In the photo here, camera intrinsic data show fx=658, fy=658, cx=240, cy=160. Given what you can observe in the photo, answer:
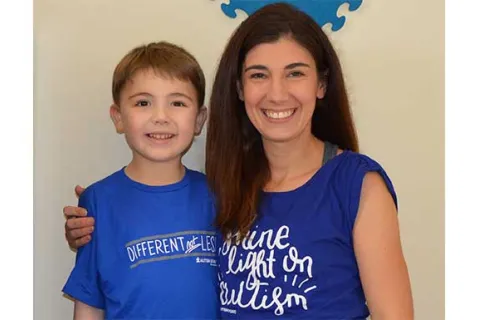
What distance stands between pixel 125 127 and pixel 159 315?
447 millimetres

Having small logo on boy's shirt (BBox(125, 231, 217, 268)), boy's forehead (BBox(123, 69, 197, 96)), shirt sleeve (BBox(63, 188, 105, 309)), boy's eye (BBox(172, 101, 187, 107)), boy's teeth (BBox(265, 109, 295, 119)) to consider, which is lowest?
shirt sleeve (BBox(63, 188, 105, 309))

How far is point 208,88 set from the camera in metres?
1.90

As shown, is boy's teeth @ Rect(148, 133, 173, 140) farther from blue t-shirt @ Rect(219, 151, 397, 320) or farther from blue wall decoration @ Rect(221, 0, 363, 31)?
blue wall decoration @ Rect(221, 0, 363, 31)

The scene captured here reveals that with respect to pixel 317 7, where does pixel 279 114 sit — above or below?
below

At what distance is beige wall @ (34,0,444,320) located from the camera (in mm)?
1879

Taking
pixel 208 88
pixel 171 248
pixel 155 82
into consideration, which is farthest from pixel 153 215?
pixel 208 88

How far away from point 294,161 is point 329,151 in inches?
3.3

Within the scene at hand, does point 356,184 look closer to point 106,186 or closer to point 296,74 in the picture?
point 296,74

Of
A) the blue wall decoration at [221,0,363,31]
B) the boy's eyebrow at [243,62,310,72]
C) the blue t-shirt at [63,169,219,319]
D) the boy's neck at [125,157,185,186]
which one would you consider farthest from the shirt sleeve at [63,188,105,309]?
the blue wall decoration at [221,0,363,31]

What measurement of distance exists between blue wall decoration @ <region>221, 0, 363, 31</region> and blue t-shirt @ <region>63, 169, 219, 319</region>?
0.60 meters

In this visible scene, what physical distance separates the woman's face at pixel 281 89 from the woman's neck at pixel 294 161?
0.15 ft

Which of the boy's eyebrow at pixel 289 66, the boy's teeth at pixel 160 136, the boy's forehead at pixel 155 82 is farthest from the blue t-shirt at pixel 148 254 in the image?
the boy's eyebrow at pixel 289 66

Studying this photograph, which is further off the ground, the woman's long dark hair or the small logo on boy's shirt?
the woman's long dark hair
